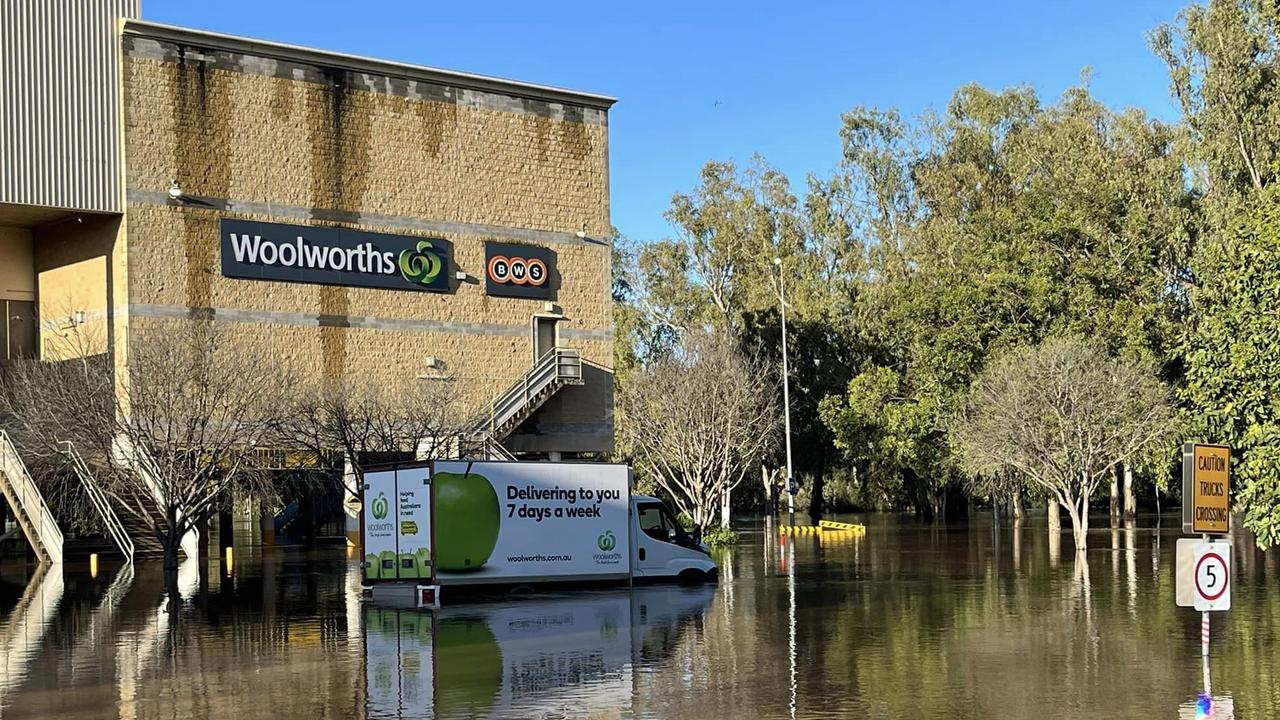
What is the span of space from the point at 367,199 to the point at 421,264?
2.82 metres

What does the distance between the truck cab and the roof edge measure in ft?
82.5

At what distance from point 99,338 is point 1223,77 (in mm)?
37849

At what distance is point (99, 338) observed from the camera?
47.4 meters

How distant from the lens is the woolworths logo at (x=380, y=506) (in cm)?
2762

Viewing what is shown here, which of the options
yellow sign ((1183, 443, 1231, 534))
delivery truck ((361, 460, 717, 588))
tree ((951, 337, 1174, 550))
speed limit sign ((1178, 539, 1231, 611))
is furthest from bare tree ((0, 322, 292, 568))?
yellow sign ((1183, 443, 1231, 534))

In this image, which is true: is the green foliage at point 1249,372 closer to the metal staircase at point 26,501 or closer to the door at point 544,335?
the metal staircase at point 26,501

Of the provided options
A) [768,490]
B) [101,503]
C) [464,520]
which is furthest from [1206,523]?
[768,490]

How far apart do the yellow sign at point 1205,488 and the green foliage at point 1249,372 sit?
4.67m

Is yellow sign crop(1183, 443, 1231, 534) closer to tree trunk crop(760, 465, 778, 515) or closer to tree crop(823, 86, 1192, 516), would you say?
Result: tree crop(823, 86, 1192, 516)

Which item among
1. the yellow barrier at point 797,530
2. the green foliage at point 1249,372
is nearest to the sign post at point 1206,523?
the green foliage at point 1249,372

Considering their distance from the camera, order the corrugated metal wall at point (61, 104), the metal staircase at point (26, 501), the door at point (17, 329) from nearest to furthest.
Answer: the metal staircase at point (26, 501) < the corrugated metal wall at point (61, 104) < the door at point (17, 329)

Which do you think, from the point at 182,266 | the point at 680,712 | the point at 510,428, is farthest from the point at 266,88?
the point at 680,712

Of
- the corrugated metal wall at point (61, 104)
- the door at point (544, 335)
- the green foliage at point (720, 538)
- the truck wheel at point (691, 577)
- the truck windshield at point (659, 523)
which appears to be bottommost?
the green foliage at point (720, 538)

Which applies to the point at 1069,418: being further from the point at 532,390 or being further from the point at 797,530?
the point at 532,390
